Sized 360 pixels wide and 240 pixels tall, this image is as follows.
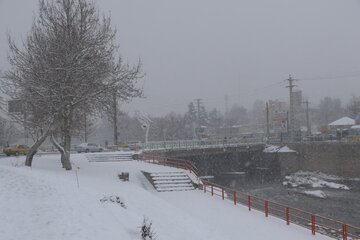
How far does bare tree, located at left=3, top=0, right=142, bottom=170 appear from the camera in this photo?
2719 cm

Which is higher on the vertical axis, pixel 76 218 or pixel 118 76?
pixel 118 76

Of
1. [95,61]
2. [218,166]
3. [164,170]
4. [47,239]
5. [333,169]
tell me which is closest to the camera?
[47,239]

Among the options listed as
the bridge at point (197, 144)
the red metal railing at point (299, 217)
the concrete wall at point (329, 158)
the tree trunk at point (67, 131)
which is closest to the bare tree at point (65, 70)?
the tree trunk at point (67, 131)

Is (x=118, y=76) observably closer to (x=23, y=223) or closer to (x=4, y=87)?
(x=4, y=87)

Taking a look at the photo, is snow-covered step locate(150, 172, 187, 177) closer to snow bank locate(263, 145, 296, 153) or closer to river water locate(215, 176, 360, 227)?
river water locate(215, 176, 360, 227)

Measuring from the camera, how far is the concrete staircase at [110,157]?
131ft

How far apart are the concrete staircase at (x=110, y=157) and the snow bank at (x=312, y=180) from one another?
17.6 meters

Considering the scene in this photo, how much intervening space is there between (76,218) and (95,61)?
57.7ft

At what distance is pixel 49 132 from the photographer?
28.2 metres

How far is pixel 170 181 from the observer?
28.2 meters

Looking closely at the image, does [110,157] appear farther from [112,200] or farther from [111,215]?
[111,215]

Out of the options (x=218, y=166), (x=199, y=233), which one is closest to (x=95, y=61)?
(x=199, y=233)

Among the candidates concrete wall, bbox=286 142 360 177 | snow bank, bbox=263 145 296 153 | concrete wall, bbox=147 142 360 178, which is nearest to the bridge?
concrete wall, bbox=147 142 360 178

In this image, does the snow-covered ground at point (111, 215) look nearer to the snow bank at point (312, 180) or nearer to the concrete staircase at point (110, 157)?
the concrete staircase at point (110, 157)
